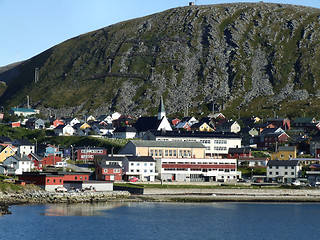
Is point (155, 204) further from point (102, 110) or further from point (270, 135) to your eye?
point (102, 110)

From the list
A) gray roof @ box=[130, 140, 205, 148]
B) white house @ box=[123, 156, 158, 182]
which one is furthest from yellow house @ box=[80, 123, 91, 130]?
white house @ box=[123, 156, 158, 182]

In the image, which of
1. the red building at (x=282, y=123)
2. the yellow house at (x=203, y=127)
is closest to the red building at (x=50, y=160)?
the yellow house at (x=203, y=127)

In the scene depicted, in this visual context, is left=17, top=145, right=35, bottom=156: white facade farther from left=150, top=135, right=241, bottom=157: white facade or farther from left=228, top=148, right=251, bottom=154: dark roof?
left=228, top=148, right=251, bottom=154: dark roof

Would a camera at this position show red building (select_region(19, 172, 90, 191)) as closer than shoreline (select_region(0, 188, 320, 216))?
No

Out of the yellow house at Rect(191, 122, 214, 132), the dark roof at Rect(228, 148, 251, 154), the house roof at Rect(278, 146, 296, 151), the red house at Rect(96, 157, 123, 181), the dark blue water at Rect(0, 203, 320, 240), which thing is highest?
the yellow house at Rect(191, 122, 214, 132)

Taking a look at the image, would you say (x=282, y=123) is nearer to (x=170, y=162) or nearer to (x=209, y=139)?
(x=209, y=139)

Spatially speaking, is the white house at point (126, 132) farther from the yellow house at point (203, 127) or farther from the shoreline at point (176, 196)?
the shoreline at point (176, 196)
